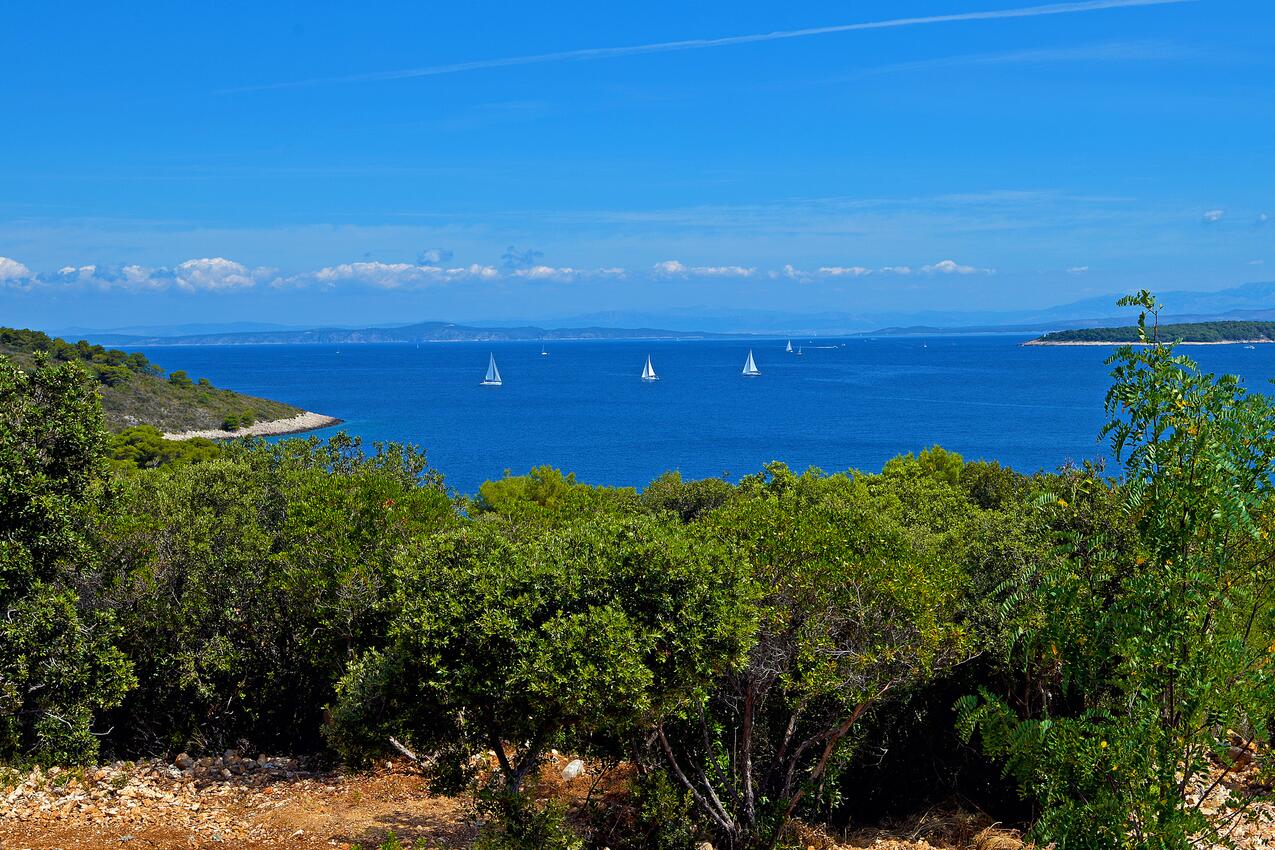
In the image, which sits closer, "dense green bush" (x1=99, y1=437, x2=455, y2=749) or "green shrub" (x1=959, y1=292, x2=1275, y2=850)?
"green shrub" (x1=959, y1=292, x2=1275, y2=850)

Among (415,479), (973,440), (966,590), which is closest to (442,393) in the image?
(973,440)

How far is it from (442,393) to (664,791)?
182498mm

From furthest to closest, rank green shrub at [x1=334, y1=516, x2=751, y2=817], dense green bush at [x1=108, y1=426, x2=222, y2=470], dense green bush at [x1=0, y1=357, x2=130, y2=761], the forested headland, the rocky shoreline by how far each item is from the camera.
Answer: the rocky shoreline < dense green bush at [x1=108, y1=426, x2=222, y2=470] < dense green bush at [x1=0, y1=357, x2=130, y2=761] < green shrub at [x1=334, y1=516, x2=751, y2=817] < the forested headland

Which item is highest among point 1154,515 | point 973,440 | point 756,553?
point 1154,515

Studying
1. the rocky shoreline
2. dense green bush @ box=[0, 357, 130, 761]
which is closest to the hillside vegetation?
the rocky shoreline

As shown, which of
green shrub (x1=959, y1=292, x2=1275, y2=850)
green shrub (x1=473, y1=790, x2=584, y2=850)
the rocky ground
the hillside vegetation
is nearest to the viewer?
green shrub (x1=959, y1=292, x2=1275, y2=850)

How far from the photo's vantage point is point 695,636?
11555 mm

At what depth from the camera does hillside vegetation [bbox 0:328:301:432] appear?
105 metres

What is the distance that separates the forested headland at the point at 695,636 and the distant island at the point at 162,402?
86062 mm

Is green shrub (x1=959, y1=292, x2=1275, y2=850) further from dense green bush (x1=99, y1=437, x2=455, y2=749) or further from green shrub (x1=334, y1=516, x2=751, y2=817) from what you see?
dense green bush (x1=99, y1=437, x2=455, y2=749)

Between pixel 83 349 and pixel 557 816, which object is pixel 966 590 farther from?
pixel 83 349

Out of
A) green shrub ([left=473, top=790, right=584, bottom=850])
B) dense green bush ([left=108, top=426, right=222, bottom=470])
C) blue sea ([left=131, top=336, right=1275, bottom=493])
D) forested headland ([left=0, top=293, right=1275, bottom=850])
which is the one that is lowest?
blue sea ([left=131, top=336, right=1275, bottom=493])

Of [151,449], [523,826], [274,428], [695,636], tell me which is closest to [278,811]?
[523,826]

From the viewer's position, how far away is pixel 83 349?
11688cm
